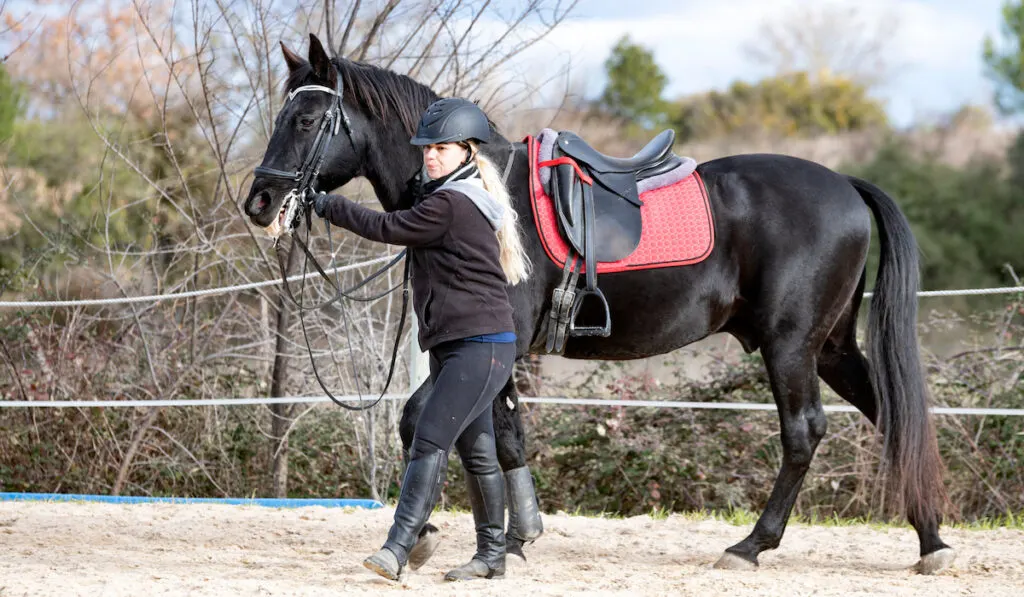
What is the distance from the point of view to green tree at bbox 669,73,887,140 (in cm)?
2845

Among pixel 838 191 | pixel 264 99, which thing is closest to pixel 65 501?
pixel 264 99

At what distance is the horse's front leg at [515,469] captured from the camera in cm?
381

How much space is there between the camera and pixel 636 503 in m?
6.33

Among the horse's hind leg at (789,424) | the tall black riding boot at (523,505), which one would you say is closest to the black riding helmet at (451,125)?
the tall black riding boot at (523,505)

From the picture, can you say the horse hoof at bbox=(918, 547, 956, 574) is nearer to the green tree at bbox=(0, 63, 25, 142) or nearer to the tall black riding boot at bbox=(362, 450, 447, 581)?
the tall black riding boot at bbox=(362, 450, 447, 581)

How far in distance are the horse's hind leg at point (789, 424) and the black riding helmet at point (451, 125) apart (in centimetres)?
150

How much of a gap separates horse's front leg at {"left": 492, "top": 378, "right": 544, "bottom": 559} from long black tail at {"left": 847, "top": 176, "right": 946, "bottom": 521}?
1421 mm

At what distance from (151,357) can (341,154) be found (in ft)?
10.9

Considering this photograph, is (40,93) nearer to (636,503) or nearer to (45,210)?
(45,210)

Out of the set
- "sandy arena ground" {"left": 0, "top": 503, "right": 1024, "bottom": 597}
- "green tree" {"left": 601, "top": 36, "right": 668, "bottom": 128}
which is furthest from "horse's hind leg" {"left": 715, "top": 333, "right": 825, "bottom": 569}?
"green tree" {"left": 601, "top": 36, "right": 668, "bottom": 128}

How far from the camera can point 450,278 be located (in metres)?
3.28

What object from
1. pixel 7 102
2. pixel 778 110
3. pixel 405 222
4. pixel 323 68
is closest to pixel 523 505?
pixel 405 222

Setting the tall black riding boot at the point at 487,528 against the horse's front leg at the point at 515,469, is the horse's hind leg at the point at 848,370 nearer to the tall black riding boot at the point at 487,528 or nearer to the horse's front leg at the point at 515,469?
the horse's front leg at the point at 515,469

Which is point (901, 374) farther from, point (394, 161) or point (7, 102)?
point (7, 102)
